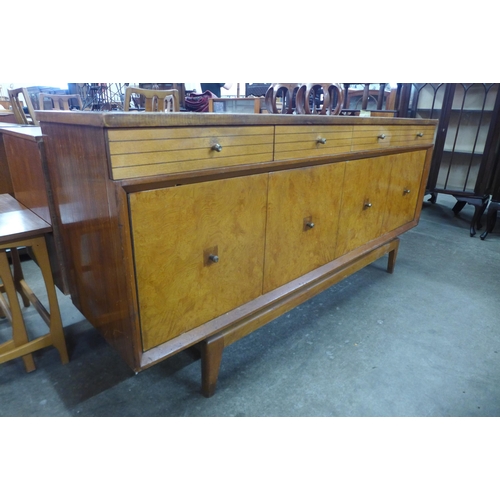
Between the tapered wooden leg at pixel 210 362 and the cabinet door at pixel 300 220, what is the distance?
0.89 ft

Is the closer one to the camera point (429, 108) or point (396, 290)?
point (396, 290)

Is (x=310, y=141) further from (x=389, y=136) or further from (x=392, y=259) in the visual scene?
(x=392, y=259)

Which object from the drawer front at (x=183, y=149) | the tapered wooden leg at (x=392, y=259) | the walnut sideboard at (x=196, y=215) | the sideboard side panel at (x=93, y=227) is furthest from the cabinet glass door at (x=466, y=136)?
the sideboard side panel at (x=93, y=227)

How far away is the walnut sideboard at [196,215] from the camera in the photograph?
83 centimetres

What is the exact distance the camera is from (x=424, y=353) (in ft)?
4.96

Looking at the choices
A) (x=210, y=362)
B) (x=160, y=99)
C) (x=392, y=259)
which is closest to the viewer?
(x=210, y=362)

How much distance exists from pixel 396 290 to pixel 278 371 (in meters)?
1.00

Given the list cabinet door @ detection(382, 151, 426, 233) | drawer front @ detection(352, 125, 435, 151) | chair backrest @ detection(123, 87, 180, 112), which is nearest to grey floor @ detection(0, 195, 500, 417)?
cabinet door @ detection(382, 151, 426, 233)

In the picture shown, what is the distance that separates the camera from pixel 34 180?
125 cm

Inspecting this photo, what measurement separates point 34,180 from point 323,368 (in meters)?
1.27

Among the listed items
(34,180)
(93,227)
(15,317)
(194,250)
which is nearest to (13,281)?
(15,317)

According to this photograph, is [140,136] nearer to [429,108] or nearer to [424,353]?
[424,353]

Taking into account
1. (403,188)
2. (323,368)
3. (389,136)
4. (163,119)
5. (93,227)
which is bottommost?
(323,368)

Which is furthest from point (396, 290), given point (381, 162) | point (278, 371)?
point (278, 371)
